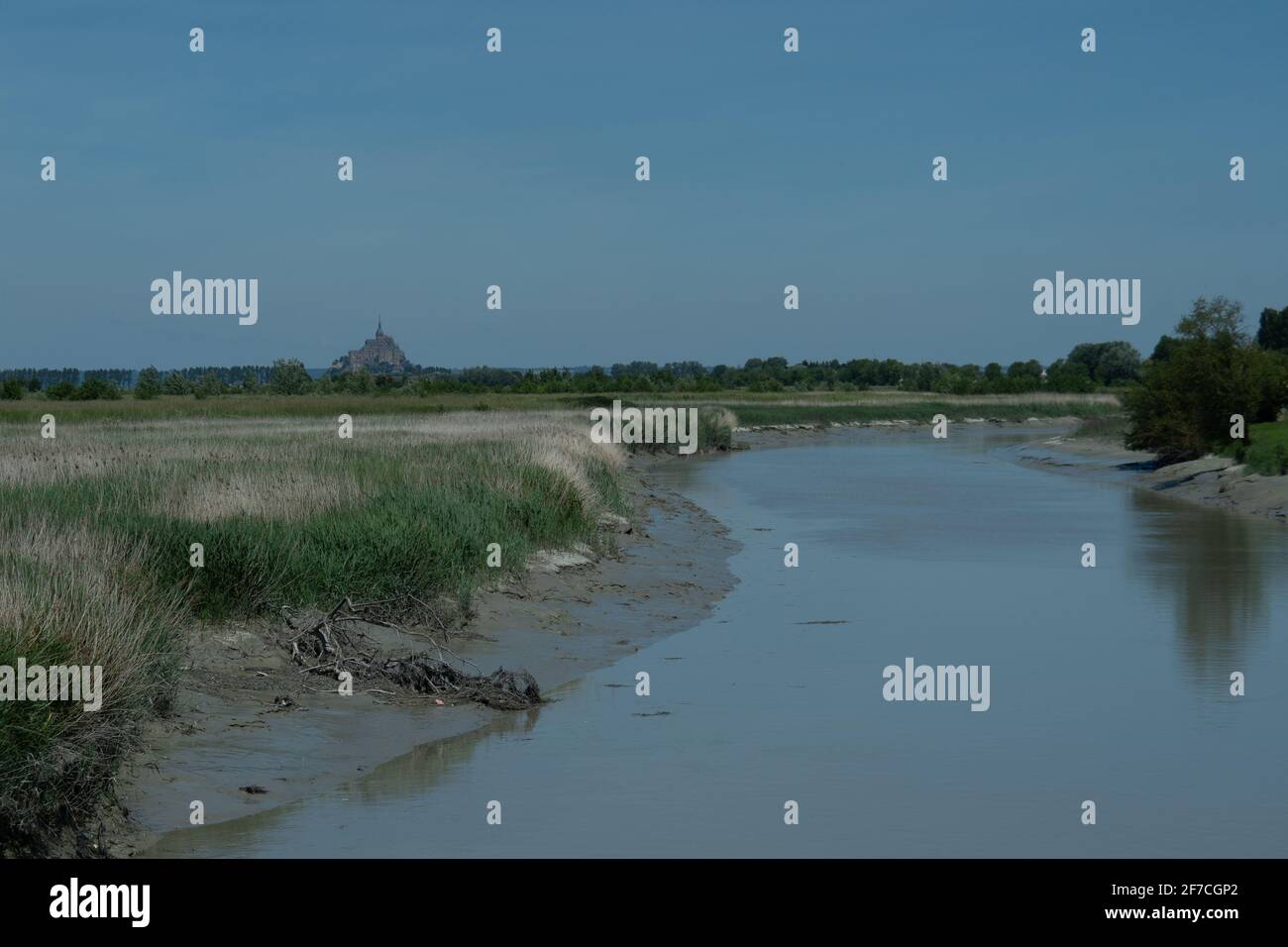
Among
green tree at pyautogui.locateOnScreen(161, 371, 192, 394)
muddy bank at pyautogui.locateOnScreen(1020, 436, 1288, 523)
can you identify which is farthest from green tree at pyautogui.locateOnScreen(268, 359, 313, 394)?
muddy bank at pyautogui.locateOnScreen(1020, 436, 1288, 523)

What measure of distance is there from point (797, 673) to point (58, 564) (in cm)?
684

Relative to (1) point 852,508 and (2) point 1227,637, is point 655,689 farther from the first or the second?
(1) point 852,508

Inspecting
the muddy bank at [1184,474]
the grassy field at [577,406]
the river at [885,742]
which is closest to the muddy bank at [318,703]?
the river at [885,742]

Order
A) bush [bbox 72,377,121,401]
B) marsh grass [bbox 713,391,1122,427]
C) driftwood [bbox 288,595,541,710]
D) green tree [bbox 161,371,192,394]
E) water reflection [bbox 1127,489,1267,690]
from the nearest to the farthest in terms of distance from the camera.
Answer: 1. driftwood [bbox 288,595,541,710]
2. water reflection [bbox 1127,489,1267,690]
3. bush [bbox 72,377,121,401]
4. marsh grass [bbox 713,391,1122,427]
5. green tree [bbox 161,371,192,394]

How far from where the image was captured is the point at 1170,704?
1227cm

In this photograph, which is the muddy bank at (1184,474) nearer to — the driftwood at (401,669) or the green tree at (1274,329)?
the driftwood at (401,669)

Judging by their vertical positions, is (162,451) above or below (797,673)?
above

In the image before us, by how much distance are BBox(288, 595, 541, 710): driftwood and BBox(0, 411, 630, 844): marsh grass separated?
0.57 m

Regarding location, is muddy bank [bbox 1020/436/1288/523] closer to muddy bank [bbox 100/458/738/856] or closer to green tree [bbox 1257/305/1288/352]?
muddy bank [bbox 100/458/738/856]

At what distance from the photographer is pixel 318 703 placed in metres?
11.0

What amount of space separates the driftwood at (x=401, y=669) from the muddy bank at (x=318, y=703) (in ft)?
0.41

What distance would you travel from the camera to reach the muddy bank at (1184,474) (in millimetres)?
31578

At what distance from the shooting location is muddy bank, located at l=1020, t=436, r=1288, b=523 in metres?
31.6
